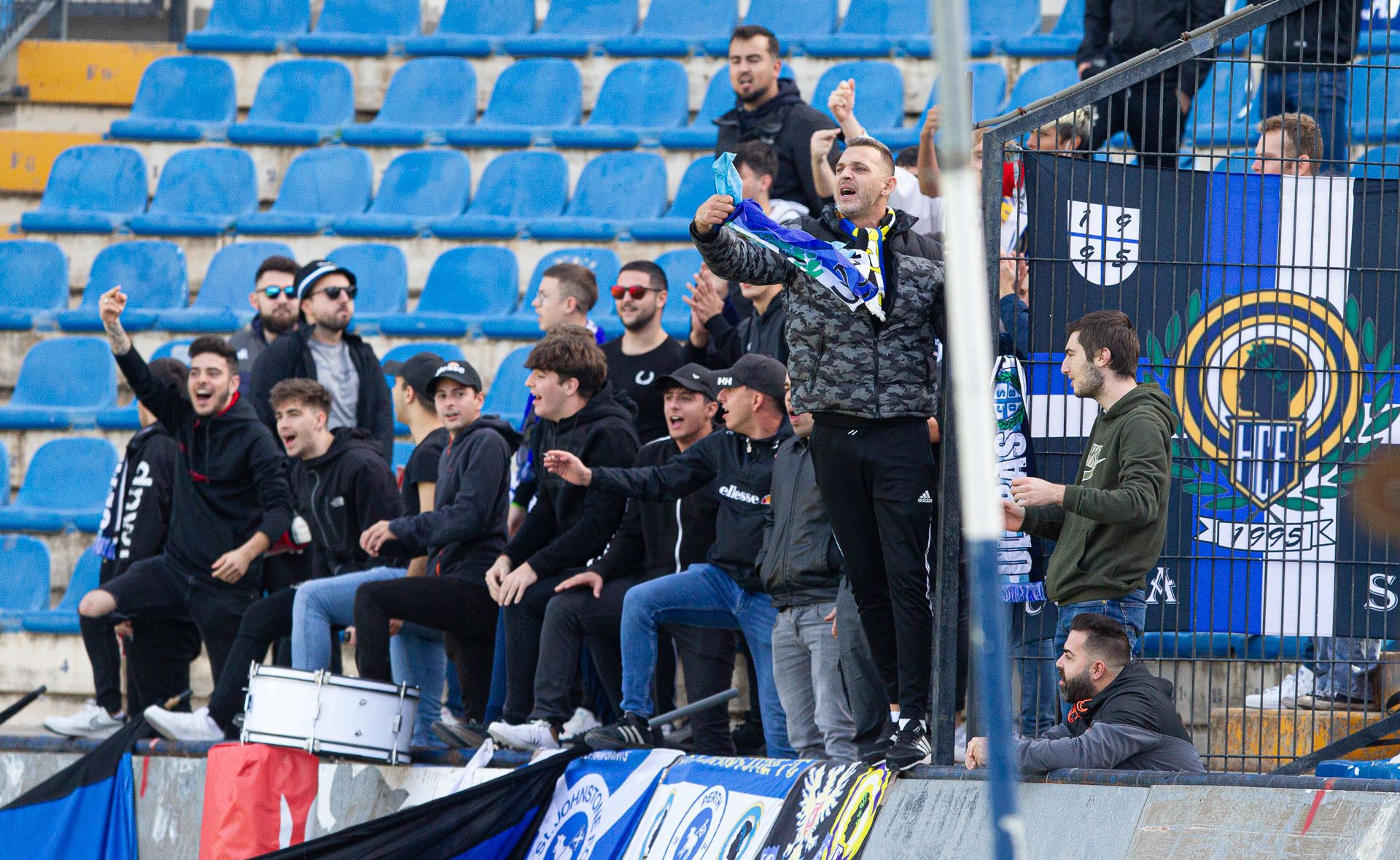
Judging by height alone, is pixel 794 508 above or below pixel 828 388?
below

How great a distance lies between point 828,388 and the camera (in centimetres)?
559

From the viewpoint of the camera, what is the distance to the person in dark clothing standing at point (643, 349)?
25.7 ft

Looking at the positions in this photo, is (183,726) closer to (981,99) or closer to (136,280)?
(136,280)

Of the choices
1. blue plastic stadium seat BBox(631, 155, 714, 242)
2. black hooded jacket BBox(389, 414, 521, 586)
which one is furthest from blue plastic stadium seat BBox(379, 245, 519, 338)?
black hooded jacket BBox(389, 414, 521, 586)

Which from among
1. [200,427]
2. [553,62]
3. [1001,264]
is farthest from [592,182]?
[1001,264]

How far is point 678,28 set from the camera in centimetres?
1284

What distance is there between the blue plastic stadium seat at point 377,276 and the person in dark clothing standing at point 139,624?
2448mm

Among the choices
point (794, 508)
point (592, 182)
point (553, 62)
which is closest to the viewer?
point (794, 508)

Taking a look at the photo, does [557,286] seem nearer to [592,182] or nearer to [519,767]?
[519,767]

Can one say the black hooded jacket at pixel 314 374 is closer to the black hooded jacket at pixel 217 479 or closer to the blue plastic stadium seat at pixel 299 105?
the black hooded jacket at pixel 217 479

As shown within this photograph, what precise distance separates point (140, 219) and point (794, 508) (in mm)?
7187

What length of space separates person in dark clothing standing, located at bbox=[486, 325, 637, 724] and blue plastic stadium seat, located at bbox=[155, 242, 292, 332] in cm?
432

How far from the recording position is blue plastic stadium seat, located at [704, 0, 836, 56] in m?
12.3

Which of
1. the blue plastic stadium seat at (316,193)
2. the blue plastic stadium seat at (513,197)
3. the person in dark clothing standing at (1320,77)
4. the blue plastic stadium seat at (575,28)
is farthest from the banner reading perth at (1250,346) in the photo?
the blue plastic stadium seat at (575,28)
